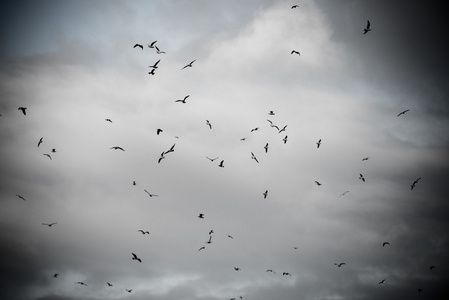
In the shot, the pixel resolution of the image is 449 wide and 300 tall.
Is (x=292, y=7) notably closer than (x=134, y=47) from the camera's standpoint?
No

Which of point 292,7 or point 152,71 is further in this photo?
point 292,7

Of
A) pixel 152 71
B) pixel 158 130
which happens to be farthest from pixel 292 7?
pixel 158 130

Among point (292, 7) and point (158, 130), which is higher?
point (292, 7)

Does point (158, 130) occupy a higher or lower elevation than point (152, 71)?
lower

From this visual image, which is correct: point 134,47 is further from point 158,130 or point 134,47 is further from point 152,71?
point 158,130

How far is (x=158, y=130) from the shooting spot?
42.2 metres

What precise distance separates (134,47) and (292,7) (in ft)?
71.2

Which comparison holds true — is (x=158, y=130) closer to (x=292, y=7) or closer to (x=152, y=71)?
(x=152, y=71)

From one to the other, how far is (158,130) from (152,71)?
24.1 ft

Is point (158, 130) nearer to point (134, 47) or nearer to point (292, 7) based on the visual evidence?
point (134, 47)

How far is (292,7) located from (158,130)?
24416 millimetres

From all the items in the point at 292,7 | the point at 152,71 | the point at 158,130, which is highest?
the point at 292,7

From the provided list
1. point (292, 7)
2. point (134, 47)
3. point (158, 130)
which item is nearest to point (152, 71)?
point (134, 47)

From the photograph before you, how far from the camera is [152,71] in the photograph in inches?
1578
